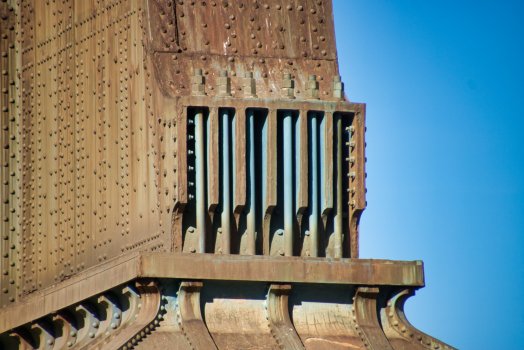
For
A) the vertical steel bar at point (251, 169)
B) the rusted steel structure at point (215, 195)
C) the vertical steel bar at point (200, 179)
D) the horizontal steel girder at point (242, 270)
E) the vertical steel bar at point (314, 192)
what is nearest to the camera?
the horizontal steel girder at point (242, 270)

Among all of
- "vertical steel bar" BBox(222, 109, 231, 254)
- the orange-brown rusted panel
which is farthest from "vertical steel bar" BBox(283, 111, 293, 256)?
the orange-brown rusted panel

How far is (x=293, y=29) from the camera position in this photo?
17156 mm

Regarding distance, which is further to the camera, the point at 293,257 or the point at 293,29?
the point at 293,29

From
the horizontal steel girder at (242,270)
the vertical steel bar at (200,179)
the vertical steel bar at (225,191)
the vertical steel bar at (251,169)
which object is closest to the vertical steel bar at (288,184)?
the vertical steel bar at (251,169)

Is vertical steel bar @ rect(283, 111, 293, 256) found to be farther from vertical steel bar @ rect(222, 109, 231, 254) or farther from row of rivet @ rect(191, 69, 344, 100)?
vertical steel bar @ rect(222, 109, 231, 254)

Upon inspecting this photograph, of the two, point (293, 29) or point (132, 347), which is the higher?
point (293, 29)

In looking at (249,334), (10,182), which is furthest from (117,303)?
(10,182)

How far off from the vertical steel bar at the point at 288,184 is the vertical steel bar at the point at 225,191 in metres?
0.86

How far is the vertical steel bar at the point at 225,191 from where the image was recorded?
1550cm

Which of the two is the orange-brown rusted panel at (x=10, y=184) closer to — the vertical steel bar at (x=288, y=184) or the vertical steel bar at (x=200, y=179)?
the vertical steel bar at (x=200, y=179)

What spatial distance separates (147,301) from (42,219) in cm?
527

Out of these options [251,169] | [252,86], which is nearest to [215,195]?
[251,169]

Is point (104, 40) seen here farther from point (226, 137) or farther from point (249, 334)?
point (249, 334)

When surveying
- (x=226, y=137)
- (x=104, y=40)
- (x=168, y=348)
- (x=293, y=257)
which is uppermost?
(x=104, y=40)
